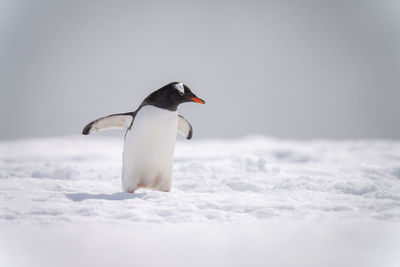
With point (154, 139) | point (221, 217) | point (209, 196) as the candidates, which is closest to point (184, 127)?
point (154, 139)

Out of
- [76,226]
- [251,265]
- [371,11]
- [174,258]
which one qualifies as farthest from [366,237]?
[371,11]

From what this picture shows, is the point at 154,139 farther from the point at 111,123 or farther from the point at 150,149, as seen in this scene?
the point at 111,123

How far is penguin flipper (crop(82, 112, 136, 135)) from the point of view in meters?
3.34

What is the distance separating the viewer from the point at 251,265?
160 centimetres

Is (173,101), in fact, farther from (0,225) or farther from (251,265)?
(251,265)

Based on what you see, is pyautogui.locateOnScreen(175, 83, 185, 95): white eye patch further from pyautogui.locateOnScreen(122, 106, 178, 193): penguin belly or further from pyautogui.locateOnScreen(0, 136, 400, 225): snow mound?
pyautogui.locateOnScreen(0, 136, 400, 225): snow mound

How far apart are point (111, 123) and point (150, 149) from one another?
52 centimetres

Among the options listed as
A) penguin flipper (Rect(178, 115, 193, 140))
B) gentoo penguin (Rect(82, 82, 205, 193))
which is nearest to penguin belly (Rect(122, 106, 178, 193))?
gentoo penguin (Rect(82, 82, 205, 193))

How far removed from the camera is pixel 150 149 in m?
3.10

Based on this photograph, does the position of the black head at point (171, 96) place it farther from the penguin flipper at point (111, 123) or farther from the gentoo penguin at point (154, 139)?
the penguin flipper at point (111, 123)

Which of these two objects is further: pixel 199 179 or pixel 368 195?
pixel 199 179

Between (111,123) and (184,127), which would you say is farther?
(184,127)

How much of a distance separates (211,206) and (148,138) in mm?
842

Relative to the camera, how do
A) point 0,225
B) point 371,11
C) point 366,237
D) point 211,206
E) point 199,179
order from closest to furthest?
point 366,237 < point 0,225 < point 211,206 < point 199,179 < point 371,11
